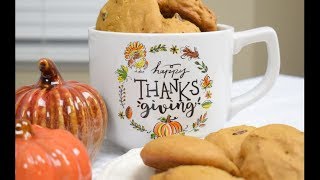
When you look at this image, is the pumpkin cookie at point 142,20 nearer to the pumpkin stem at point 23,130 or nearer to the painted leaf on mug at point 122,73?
the painted leaf on mug at point 122,73

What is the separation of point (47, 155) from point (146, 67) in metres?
0.15

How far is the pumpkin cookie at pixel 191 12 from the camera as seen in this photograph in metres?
0.53

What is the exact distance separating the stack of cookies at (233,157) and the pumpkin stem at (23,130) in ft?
0.31

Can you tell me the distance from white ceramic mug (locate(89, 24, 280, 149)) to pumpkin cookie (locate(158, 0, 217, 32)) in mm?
24

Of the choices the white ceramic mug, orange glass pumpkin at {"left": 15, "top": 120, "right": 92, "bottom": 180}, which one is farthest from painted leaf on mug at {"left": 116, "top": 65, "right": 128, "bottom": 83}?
orange glass pumpkin at {"left": 15, "top": 120, "right": 92, "bottom": 180}

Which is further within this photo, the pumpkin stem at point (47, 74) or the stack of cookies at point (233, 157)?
the pumpkin stem at point (47, 74)

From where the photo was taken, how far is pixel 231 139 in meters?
0.43

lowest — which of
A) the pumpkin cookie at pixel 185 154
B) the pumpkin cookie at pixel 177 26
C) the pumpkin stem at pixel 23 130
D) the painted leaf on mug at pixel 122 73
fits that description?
the pumpkin cookie at pixel 185 154

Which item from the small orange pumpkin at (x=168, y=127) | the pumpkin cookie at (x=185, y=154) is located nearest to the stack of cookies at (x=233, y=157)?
the pumpkin cookie at (x=185, y=154)

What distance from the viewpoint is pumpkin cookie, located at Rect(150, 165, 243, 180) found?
359mm

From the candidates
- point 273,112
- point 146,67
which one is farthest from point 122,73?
point 273,112

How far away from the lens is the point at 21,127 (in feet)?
1.30

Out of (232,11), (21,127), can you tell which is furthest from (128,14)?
(232,11)

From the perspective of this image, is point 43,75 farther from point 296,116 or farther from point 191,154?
point 296,116
